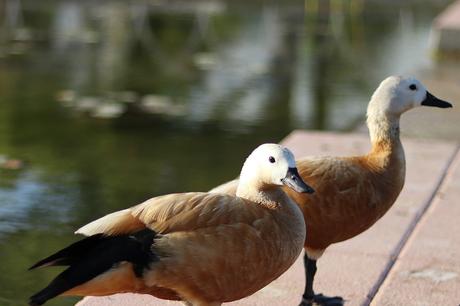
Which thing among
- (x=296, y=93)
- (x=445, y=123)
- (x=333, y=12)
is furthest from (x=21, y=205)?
(x=333, y=12)

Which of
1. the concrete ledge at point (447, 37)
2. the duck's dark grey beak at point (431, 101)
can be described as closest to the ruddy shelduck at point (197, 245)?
the duck's dark grey beak at point (431, 101)

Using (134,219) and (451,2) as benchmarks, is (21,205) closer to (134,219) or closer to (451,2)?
(134,219)

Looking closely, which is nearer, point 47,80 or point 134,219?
point 134,219

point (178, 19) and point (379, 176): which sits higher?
point (379, 176)

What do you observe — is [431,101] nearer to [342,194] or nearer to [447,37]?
[342,194]

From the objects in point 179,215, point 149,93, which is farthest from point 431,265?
point 149,93

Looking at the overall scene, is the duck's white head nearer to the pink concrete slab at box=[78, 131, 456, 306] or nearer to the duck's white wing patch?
the duck's white wing patch

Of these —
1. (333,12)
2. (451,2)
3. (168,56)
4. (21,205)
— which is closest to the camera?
(21,205)

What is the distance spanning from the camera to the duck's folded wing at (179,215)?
401 cm

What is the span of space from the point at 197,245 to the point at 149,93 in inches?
292

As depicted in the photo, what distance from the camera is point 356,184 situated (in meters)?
4.83

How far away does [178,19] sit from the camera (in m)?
18.7

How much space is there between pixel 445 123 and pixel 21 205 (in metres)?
4.66

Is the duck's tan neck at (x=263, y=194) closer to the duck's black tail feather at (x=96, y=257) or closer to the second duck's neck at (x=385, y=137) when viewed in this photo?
the duck's black tail feather at (x=96, y=257)
